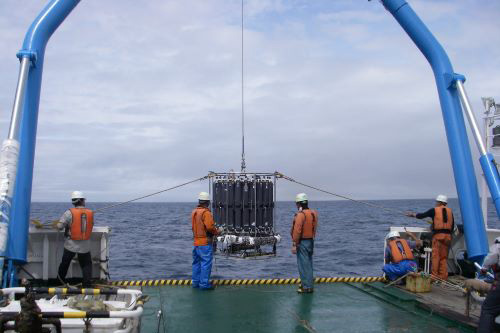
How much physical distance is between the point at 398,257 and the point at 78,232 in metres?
5.50

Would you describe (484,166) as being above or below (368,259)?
above

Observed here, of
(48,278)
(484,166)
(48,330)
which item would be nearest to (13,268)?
(48,278)

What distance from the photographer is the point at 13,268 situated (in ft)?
25.0

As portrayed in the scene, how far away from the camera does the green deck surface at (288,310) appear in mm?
6777

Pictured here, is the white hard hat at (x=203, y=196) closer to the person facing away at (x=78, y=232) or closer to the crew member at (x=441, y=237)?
the person facing away at (x=78, y=232)

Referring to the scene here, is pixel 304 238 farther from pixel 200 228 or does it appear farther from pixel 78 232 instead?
pixel 78 232

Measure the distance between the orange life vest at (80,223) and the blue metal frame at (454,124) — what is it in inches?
243

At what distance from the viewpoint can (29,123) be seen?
25.8ft

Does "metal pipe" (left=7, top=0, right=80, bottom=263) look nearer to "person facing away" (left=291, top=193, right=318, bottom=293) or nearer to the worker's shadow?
the worker's shadow

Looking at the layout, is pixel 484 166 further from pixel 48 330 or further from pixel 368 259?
pixel 368 259

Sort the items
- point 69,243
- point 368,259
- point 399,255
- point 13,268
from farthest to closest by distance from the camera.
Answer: point 368,259 → point 399,255 → point 69,243 → point 13,268

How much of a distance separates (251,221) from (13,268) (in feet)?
13.4

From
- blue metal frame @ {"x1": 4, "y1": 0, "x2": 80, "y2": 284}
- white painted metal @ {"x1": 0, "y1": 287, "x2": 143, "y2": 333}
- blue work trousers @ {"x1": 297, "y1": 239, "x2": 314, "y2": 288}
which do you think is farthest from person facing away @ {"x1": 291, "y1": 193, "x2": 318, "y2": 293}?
blue metal frame @ {"x1": 4, "y1": 0, "x2": 80, "y2": 284}

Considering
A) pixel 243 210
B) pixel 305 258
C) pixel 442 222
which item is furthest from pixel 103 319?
pixel 442 222
